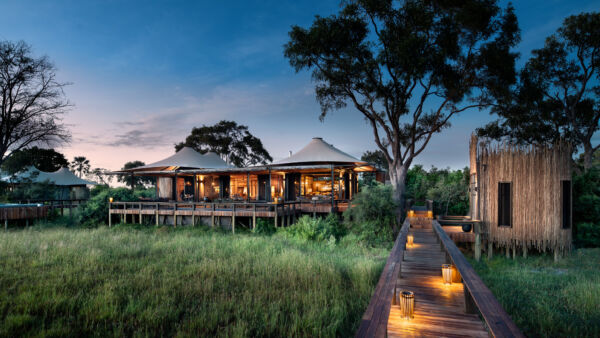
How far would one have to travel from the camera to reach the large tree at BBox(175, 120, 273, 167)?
1355 inches

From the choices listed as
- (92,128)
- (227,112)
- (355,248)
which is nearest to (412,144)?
(355,248)

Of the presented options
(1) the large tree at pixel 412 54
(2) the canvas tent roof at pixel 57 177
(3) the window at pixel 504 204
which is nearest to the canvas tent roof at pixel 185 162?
(1) the large tree at pixel 412 54

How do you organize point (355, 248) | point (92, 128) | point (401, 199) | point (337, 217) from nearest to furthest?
point (355, 248)
point (337, 217)
point (401, 199)
point (92, 128)

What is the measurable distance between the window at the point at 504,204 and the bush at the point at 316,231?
5.79 m

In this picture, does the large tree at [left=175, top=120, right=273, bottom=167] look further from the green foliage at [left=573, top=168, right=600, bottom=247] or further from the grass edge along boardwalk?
the grass edge along boardwalk

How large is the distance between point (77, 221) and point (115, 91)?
35.0 ft

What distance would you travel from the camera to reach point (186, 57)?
21688mm

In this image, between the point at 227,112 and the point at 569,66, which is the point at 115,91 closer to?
the point at 227,112

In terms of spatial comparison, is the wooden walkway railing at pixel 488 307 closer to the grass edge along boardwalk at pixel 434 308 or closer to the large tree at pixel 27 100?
the grass edge along boardwalk at pixel 434 308

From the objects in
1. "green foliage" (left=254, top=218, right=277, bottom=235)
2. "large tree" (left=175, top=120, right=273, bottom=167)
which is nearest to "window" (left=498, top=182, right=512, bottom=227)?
"green foliage" (left=254, top=218, right=277, bottom=235)

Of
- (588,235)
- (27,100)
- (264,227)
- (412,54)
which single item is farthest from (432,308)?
(27,100)

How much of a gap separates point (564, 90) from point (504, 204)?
14.1m

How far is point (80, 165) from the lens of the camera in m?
50.3

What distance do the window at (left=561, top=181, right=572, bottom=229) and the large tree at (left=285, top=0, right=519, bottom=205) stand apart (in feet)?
22.6
